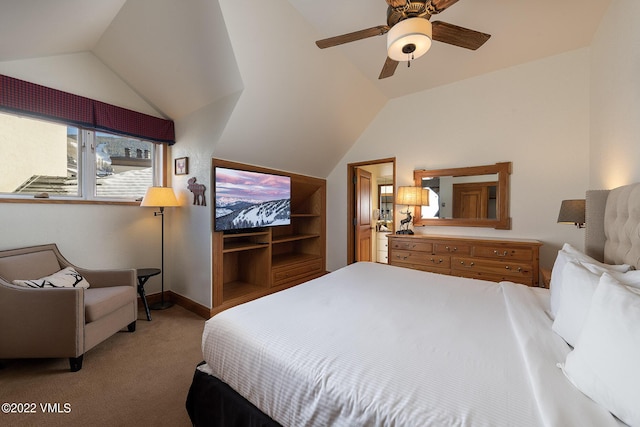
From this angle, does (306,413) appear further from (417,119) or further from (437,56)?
(417,119)

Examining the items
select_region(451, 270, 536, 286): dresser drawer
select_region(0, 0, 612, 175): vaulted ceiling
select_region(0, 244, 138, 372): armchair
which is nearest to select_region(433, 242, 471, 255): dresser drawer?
select_region(451, 270, 536, 286): dresser drawer

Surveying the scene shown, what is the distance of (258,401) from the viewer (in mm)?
1061

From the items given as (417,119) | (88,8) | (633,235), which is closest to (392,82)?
(417,119)

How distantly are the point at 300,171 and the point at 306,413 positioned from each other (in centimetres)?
342

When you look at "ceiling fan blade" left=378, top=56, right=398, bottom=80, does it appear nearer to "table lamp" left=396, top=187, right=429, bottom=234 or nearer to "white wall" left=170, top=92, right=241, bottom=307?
"white wall" left=170, top=92, right=241, bottom=307

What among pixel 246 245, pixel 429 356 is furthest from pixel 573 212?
pixel 246 245

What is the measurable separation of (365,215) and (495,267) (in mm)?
2234

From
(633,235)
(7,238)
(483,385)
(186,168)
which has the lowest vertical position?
(483,385)

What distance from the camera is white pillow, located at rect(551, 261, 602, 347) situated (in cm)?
98

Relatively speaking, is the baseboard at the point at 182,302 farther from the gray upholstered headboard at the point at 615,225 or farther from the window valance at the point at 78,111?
the gray upholstered headboard at the point at 615,225

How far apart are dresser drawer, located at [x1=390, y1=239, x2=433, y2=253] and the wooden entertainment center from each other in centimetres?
151

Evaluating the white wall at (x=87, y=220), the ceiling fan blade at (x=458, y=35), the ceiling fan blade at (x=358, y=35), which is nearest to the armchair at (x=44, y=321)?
the white wall at (x=87, y=220)

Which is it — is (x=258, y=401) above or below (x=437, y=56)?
below

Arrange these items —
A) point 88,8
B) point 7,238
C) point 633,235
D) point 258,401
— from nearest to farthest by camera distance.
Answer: point 258,401 → point 633,235 → point 88,8 → point 7,238
